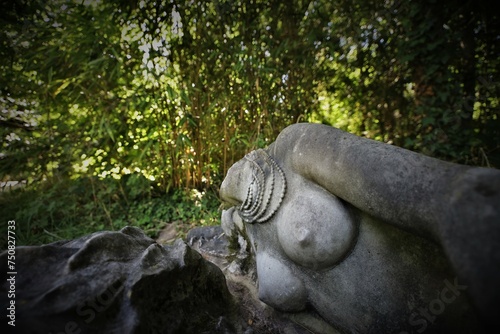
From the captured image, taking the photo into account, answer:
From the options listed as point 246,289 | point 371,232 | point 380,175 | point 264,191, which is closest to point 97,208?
point 246,289

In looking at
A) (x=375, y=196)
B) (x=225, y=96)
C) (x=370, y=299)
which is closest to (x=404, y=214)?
(x=375, y=196)

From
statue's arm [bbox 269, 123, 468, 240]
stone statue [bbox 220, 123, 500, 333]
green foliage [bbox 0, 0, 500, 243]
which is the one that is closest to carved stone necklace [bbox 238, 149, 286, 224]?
stone statue [bbox 220, 123, 500, 333]

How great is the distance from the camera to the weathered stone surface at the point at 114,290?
724mm

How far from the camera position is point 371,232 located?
38.3 inches

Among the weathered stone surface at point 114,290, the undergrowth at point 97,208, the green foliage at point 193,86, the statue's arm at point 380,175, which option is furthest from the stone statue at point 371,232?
the undergrowth at point 97,208

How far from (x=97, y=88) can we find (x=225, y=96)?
1.45m

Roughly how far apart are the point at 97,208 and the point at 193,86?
2147 mm

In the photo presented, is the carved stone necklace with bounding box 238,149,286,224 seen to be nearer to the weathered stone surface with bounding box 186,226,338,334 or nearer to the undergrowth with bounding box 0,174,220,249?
the weathered stone surface with bounding box 186,226,338,334

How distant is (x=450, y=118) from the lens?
9.55ft

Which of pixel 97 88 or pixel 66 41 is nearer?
pixel 66 41

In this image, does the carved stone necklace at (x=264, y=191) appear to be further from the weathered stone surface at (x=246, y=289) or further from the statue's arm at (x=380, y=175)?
the weathered stone surface at (x=246, y=289)

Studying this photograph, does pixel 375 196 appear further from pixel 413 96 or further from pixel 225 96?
pixel 413 96

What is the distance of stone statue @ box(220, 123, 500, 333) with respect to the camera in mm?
589

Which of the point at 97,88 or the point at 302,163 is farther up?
the point at 97,88
